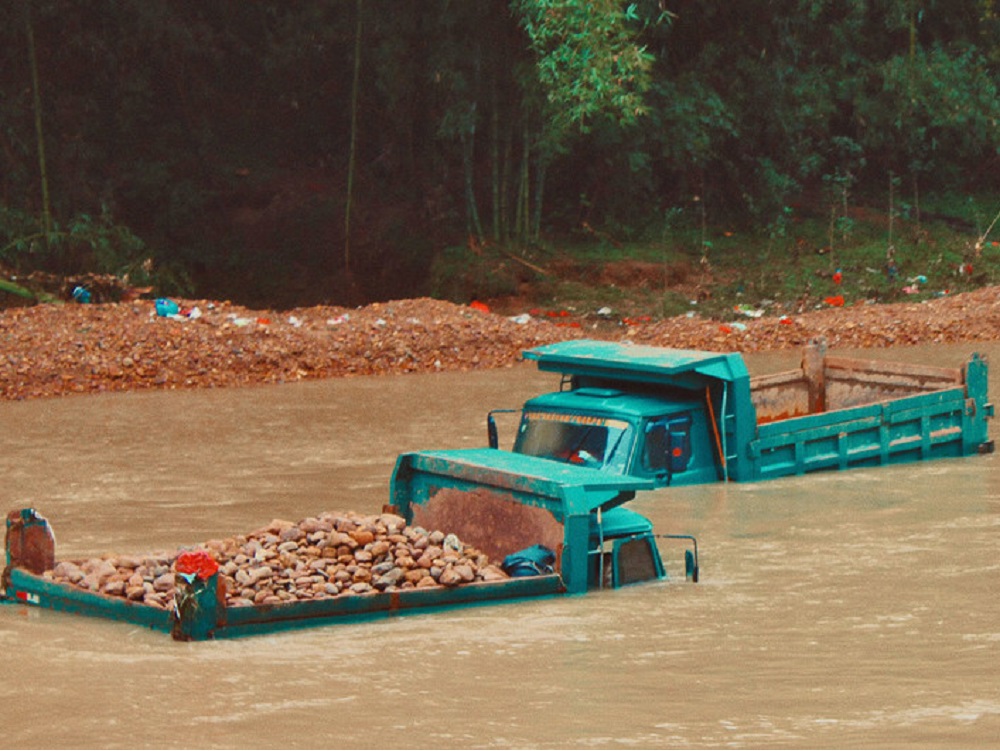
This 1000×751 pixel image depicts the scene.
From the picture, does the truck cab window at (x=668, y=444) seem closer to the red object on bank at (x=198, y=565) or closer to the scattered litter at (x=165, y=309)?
the red object on bank at (x=198, y=565)

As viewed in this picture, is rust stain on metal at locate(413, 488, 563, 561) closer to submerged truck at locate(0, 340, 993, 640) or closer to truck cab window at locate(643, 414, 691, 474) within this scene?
submerged truck at locate(0, 340, 993, 640)

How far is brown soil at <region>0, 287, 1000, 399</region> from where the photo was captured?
24219 mm

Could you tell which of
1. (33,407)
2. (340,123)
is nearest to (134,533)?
(33,407)

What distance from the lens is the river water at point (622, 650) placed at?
7.97 m

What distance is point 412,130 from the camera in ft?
119

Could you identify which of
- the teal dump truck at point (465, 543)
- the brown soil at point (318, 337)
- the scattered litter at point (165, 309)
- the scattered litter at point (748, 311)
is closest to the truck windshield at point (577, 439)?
the teal dump truck at point (465, 543)

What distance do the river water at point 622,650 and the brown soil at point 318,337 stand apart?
8076 mm

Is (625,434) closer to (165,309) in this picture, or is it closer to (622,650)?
(622,650)

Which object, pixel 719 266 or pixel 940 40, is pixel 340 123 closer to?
pixel 719 266

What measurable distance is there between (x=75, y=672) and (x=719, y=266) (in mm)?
26907

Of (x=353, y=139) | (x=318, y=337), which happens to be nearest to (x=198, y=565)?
(x=318, y=337)

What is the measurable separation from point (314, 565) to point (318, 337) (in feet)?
51.8

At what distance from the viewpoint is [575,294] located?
108 feet

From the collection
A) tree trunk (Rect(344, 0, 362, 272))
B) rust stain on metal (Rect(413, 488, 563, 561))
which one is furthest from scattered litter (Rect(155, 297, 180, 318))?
rust stain on metal (Rect(413, 488, 563, 561))
